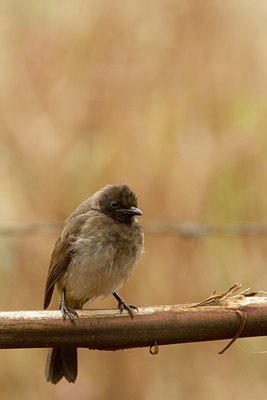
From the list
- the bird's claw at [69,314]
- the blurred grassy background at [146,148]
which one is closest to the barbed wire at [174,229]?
the blurred grassy background at [146,148]

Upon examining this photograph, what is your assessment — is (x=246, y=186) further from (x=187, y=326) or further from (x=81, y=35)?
(x=187, y=326)

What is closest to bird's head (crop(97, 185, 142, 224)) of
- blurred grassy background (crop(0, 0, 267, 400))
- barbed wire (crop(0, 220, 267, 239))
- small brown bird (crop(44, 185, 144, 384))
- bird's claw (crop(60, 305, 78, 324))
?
small brown bird (crop(44, 185, 144, 384))

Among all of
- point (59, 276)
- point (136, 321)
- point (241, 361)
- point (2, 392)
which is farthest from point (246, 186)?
point (136, 321)

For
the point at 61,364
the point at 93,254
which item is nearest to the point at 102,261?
the point at 93,254

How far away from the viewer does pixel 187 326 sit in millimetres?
3586

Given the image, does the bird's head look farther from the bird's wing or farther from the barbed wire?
the barbed wire

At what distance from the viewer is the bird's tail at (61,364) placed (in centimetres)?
467

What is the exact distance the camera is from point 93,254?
4.88 m

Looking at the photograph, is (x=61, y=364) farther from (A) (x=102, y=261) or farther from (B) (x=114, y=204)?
(B) (x=114, y=204)

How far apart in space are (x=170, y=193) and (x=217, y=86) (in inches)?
37.3

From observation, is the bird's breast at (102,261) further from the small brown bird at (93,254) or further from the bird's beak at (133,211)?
the bird's beak at (133,211)

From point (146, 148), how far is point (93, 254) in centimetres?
155

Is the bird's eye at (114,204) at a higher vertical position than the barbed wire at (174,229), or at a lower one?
higher

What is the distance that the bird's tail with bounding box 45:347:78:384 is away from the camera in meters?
4.67
